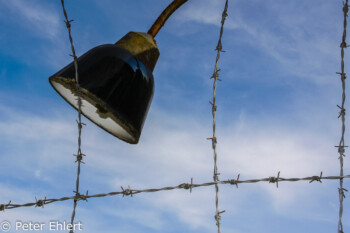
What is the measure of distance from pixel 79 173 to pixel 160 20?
1.13m

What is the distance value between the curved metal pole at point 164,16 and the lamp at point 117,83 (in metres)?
0.14

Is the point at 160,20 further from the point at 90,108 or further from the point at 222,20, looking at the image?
the point at 90,108

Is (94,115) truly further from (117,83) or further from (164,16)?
(164,16)

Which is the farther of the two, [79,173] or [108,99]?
[79,173]

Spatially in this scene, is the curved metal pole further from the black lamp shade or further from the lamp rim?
the lamp rim

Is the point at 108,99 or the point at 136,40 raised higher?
the point at 136,40

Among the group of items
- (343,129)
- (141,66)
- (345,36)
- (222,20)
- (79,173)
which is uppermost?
(222,20)

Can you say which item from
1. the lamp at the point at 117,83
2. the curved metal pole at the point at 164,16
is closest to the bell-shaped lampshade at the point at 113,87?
the lamp at the point at 117,83

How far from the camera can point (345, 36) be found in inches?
102

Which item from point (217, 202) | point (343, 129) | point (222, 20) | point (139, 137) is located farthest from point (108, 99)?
point (343, 129)

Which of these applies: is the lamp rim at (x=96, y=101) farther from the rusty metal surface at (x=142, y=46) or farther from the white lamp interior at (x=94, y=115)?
the rusty metal surface at (x=142, y=46)

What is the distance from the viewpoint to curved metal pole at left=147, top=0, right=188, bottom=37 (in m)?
2.94

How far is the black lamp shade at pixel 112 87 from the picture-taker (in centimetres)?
239

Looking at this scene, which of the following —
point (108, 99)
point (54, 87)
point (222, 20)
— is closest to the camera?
point (108, 99)
